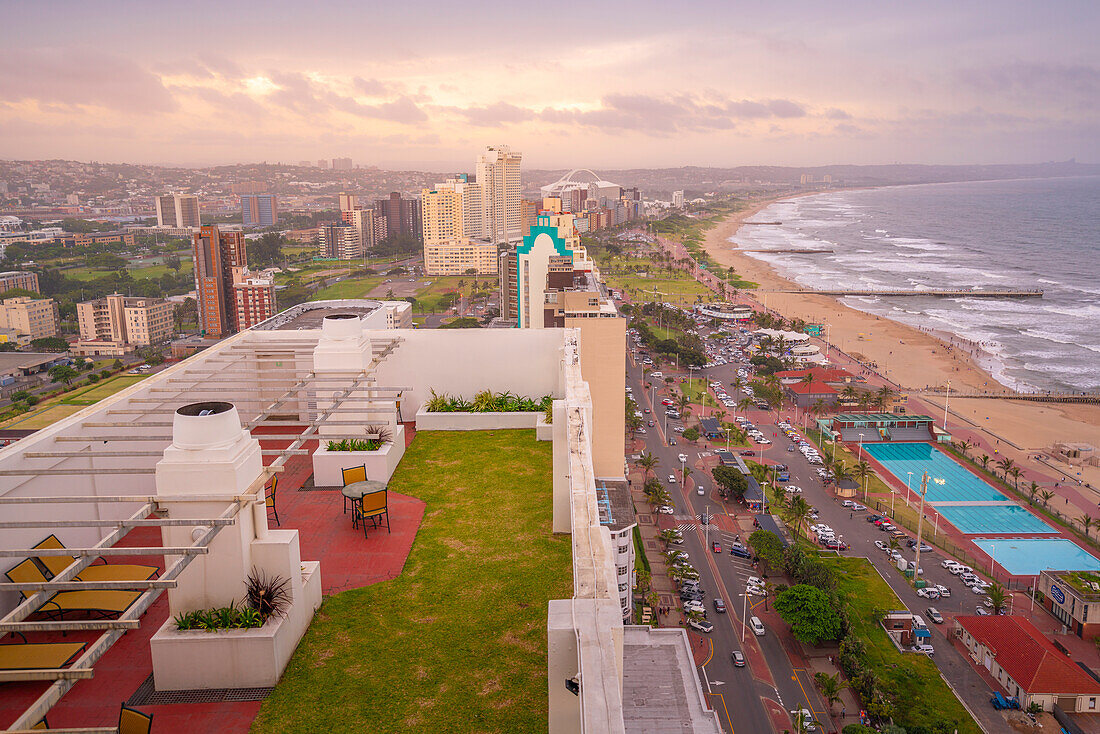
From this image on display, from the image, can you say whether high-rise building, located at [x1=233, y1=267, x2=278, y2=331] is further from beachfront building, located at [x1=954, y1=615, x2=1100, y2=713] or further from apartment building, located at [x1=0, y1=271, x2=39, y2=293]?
beachfront building, located at [x1=954, y1=615, x2=1100, y2=713]

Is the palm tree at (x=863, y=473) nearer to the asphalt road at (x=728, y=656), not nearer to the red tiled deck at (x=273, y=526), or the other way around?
the asphalt road at (x=728, y=656)

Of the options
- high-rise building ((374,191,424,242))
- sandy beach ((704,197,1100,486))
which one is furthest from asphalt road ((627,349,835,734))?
high-rise building ((374,191,424,242))

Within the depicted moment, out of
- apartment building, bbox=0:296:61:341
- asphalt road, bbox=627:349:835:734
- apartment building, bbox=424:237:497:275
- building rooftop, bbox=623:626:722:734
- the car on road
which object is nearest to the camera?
building rooftop, bbox=623:626:722:734

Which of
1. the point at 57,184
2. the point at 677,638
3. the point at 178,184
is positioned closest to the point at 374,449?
the point at 677,638

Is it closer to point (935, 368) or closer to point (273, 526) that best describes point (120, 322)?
point (273, 526)

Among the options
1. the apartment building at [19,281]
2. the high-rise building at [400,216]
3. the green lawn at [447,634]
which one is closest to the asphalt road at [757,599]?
the green lawn at [447,634]

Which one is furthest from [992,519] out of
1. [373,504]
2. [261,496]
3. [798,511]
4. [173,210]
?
[173,210]
